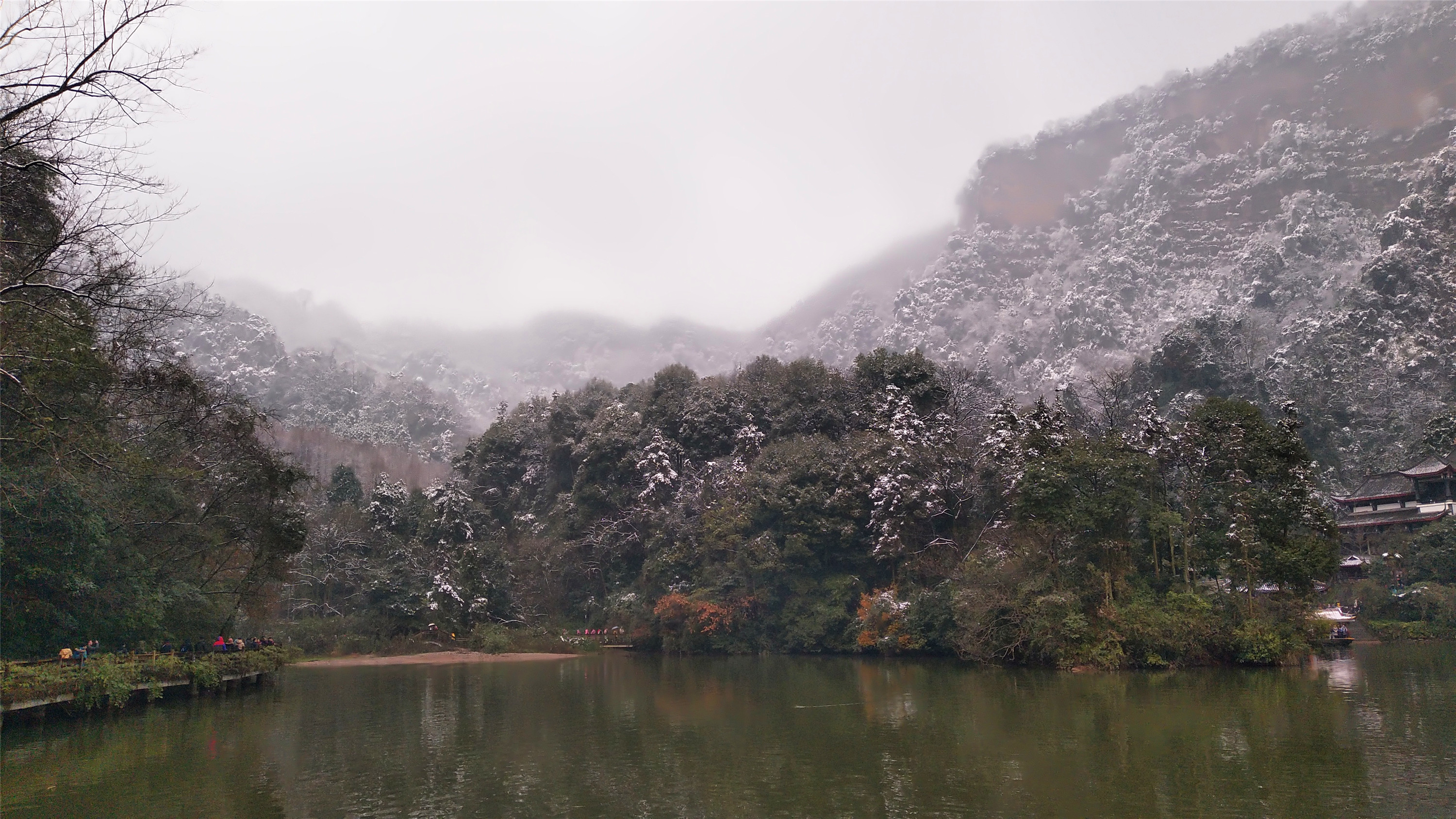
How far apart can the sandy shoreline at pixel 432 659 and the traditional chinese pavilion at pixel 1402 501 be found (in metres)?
41.8

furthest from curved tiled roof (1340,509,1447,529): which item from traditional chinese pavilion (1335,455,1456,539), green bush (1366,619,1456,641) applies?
green bush (1366,619,1456,641)

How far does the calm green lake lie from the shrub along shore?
0.63 m

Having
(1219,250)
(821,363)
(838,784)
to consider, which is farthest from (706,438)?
(1219,250)

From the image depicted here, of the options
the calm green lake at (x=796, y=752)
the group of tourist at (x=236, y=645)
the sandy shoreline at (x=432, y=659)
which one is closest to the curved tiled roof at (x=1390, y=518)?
the calm green lake at (x=796, y=752)

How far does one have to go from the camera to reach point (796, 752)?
592 inches

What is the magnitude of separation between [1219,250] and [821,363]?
61.1 m

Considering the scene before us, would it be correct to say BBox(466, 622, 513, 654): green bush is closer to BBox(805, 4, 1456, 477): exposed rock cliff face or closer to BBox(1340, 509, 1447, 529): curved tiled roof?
BBox(1340, 509, 1447, 529): curved tiled roof

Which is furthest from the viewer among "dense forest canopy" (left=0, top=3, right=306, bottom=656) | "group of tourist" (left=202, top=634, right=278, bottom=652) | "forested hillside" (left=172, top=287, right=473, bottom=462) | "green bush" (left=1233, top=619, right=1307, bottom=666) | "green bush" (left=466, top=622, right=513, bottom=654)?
"forested hillside" (left=172, top=287, right=473, bottom=462)

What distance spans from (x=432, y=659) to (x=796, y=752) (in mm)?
33968

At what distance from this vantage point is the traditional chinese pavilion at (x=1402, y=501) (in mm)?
42406

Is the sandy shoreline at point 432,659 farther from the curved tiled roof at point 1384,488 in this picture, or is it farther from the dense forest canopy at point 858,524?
the curved tiled roof at point 1384,488

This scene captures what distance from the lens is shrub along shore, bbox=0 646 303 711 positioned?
18.2m

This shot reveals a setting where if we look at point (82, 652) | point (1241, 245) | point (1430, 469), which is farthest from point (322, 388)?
point (1430, 469)

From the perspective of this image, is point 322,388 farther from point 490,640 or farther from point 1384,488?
point 1384,488
